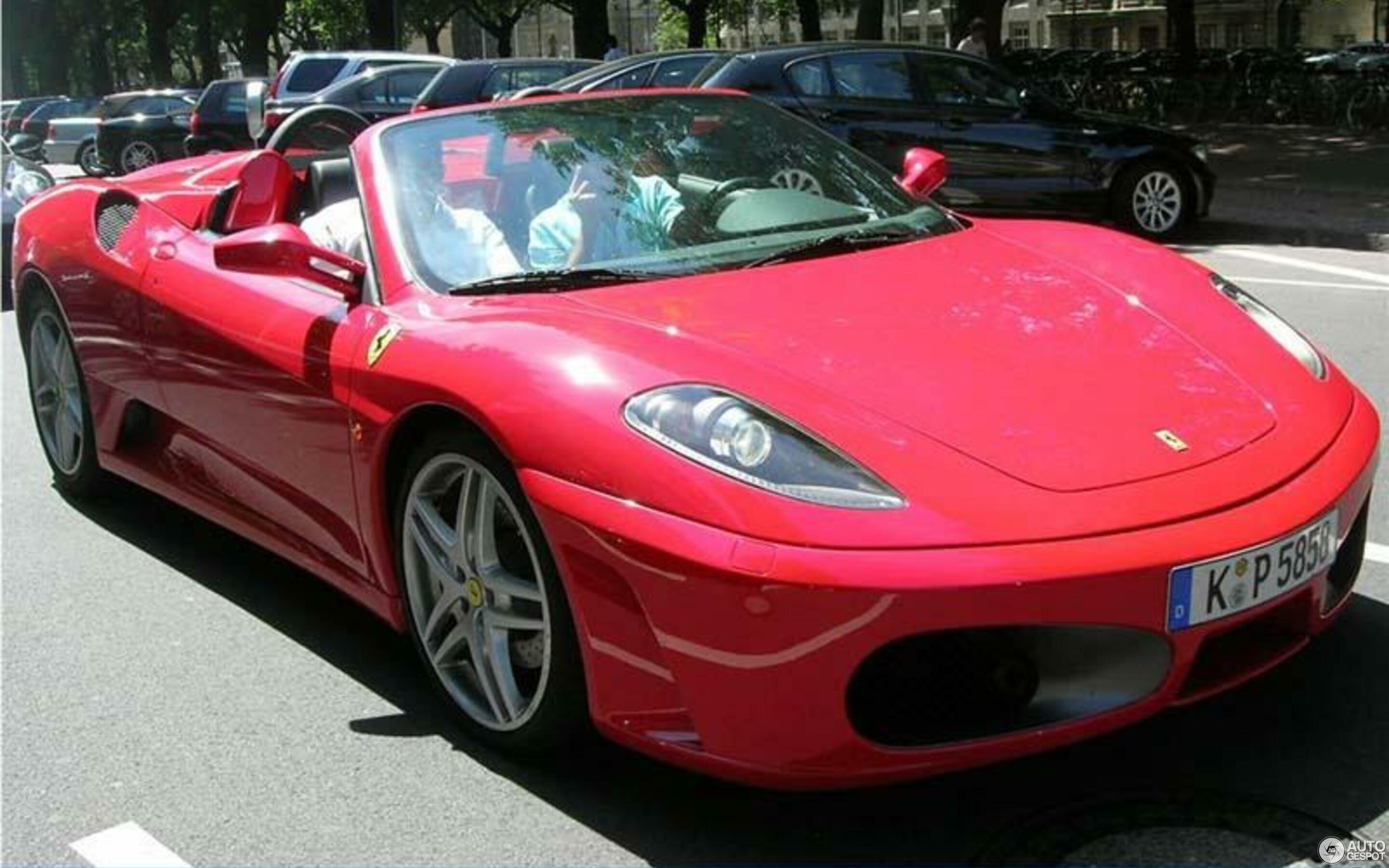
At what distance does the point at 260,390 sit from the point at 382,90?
14310mm

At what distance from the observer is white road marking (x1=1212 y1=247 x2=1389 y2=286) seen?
31.2ft

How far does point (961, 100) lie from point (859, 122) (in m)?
0.78

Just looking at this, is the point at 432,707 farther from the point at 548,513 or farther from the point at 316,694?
the point at 548,513

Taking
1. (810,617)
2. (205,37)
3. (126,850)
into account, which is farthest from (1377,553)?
(205,37)

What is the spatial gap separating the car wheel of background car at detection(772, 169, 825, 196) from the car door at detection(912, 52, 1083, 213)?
24.8 feet

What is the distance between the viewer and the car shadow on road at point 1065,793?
273 centimetres

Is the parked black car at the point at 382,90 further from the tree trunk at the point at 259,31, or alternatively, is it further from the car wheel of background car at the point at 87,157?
the tree trunk at the point at 259,31

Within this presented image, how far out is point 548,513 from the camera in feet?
9.11

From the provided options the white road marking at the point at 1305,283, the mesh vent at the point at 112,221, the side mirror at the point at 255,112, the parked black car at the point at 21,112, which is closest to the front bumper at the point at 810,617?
the mesh vent at the point at 112,221

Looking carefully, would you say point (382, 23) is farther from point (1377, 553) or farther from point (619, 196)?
point (1377, 553)

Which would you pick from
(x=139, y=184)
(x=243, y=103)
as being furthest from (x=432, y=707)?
(x=243, y=103)

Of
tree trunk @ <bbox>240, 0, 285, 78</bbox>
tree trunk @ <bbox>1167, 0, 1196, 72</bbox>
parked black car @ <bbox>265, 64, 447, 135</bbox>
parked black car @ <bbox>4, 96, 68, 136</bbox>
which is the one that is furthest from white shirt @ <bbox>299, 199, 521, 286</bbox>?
tree trunk @ <bbox>240, 0, 285, 78</bbox>

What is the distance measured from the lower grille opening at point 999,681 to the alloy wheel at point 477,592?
67 cm

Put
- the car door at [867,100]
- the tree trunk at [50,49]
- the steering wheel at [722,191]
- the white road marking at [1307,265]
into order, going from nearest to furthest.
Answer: the steering wheel at [722,191] < the white road marking at [1307,265] < the car door at [867,100] < the tree trunk at [50,49]
